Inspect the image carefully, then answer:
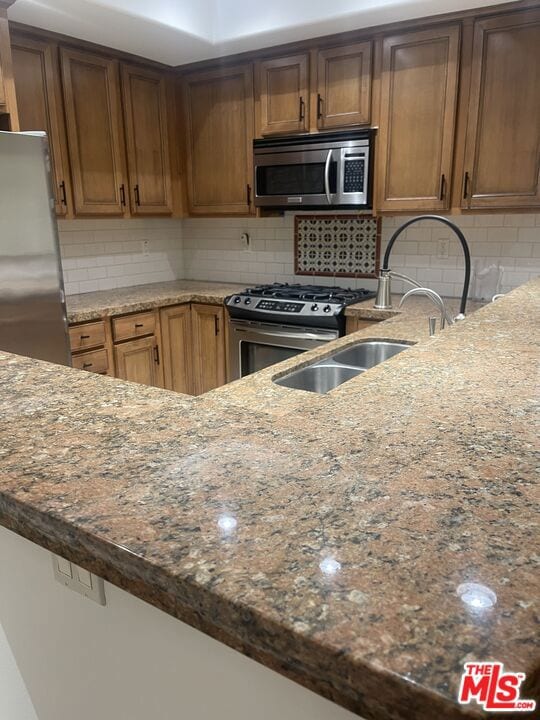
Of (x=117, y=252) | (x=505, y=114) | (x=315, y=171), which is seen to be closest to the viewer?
(x=505, y=114)

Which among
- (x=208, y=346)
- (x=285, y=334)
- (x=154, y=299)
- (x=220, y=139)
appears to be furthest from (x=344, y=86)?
(x=208, y=346)

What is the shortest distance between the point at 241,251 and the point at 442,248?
1502 millimetres

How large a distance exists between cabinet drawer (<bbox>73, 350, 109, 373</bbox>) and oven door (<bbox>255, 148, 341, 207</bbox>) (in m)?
1.38

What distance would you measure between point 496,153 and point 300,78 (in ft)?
4.04

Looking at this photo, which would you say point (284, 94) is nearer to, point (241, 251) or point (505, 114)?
point (241, 251)

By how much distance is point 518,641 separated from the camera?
42 centimetres

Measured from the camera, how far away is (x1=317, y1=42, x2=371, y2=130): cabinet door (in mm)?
2980

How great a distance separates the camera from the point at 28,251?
2457 mm

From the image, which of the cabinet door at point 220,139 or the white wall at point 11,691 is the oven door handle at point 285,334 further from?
the white wall at point 11,691

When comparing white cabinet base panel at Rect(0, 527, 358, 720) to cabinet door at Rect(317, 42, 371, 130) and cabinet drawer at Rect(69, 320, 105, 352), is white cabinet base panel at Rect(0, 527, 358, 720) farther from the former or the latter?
cabinet door at Rect(317, 42, 371, 130)

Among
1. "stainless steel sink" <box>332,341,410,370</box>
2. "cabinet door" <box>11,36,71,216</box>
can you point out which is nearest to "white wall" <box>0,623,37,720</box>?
"stainless steel sink" <box>332,341,410,370</box>

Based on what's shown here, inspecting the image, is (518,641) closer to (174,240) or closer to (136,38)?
(136,38)

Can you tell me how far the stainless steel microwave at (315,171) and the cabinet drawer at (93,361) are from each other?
1383mm

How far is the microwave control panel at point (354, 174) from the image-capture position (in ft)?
10.0
